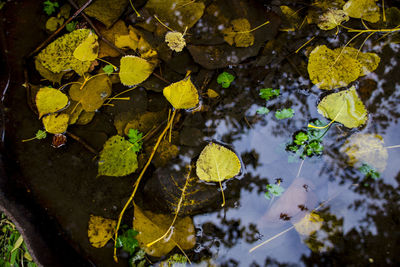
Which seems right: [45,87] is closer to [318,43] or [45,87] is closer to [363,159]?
[318,43]

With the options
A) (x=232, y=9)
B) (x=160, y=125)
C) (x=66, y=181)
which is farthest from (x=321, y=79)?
(x=66, y=181)

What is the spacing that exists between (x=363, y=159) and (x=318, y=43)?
3.21ft

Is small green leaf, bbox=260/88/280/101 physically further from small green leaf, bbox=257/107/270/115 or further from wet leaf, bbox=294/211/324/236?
wet leaf, bbox=294/211/324/236

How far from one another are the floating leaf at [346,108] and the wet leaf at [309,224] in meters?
0.74

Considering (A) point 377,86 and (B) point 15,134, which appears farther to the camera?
(B) point 15,134

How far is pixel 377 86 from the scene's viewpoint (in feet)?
7.36

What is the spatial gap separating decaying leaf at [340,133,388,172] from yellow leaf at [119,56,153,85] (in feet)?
5.44

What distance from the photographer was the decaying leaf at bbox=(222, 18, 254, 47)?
227cm

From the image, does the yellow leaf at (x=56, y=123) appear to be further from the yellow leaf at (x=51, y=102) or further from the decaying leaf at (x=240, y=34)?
the decaying leaf at (x=240, y=34)

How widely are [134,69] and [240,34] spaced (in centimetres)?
89

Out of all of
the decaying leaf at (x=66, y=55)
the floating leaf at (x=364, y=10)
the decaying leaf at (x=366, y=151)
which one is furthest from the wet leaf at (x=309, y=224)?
the decaying leaf at (x=66, y=55)

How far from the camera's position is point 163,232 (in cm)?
221

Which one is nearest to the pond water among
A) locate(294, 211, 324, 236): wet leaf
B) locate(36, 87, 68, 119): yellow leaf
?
locate(294, 211, 324, 236): wet leaf

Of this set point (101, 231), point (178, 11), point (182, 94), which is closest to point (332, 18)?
point (178, 11)
